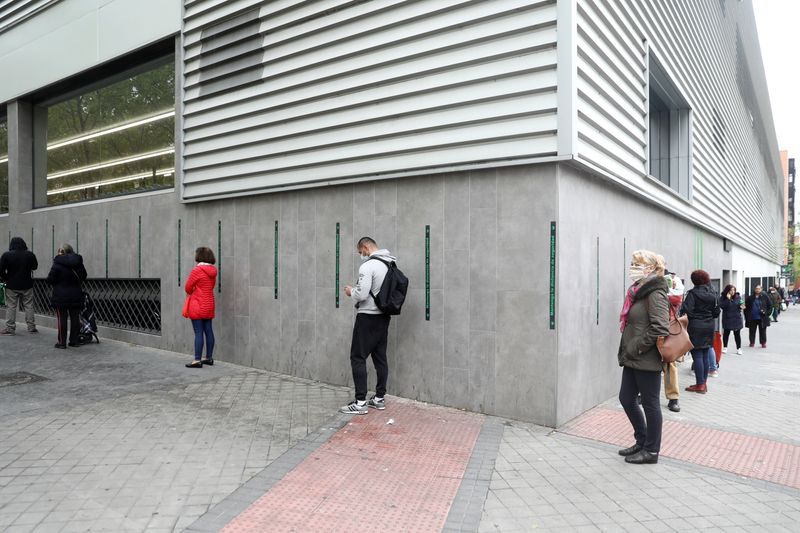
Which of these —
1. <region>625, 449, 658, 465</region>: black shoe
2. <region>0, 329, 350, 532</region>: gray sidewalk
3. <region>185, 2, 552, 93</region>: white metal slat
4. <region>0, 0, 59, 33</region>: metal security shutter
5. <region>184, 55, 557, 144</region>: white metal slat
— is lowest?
<region>625, 449, 658, 465</region>: black shoe

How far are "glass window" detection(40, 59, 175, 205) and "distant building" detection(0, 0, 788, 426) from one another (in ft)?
0.21

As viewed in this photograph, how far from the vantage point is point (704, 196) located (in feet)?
43.0

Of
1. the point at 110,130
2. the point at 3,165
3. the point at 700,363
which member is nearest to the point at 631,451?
the point at 700,363

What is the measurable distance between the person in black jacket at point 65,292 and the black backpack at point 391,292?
6.29m

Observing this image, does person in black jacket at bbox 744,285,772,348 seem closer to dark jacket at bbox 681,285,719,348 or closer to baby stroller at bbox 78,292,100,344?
dark jacket at bbox 681,285,719,348

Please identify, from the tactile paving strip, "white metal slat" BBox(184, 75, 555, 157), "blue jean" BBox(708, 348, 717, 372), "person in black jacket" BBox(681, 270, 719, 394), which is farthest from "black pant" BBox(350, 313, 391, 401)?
"blue jean" BBox(708, 348, 717, 372)

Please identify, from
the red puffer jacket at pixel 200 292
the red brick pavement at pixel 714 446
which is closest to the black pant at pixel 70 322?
the red puffer jacket at pixel 200 292

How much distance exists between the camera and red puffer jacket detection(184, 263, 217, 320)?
26.6 feet

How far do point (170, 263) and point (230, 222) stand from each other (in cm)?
166

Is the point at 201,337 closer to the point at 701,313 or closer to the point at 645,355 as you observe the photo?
the point at 645,355

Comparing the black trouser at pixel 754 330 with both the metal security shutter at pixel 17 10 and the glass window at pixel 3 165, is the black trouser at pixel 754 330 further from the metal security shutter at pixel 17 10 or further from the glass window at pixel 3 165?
the glass window at pixel 3 165

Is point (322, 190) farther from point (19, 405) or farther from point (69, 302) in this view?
point (69, 302)

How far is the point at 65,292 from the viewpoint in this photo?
9406 mm

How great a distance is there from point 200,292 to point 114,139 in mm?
5520
